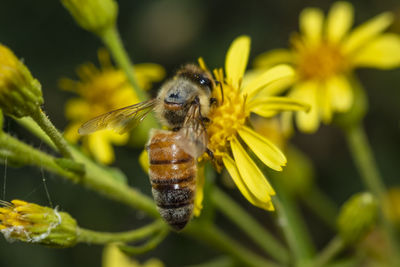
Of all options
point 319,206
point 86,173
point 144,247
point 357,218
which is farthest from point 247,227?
point 86,173

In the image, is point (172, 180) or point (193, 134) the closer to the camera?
point (172, 180)

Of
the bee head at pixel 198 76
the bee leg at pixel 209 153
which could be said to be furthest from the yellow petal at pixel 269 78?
the bee leg at pixel 209 153

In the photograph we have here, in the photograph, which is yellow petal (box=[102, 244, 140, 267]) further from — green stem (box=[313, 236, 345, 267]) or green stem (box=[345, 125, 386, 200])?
green stem (box=[345, 125, 386, 200])

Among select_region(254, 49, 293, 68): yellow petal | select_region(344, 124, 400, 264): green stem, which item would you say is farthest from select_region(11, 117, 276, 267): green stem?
select_region(254, 49, 293, 68): yellow petal

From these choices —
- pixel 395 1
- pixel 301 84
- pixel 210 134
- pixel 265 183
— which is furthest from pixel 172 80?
pixel 395 1

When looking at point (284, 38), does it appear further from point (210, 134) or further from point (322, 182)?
point (210, 134)

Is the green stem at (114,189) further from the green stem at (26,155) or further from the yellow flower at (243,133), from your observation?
the yellow flower at (243,133)

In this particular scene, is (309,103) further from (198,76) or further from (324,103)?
(198,76)
